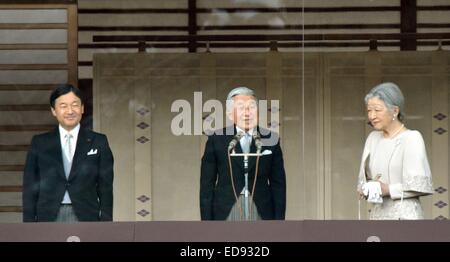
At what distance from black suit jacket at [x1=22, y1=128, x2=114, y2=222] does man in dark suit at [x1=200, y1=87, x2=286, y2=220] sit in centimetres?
65

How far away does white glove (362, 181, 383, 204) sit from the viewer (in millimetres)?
14656

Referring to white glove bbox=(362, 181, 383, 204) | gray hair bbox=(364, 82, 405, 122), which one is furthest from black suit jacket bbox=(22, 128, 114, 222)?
gray hair bbox=(364, 82, 405, 122)

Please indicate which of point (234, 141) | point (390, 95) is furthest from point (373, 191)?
point (234, 141)

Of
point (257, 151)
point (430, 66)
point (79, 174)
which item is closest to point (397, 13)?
point (430, 66)

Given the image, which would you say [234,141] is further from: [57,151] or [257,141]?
[57,151]

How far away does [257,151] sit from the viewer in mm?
14727

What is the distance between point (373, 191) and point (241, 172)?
0.88m

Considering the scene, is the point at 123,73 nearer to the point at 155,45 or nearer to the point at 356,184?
the point at 155,45

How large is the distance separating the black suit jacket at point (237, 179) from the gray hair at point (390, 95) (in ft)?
2.39

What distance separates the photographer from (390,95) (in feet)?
48.2

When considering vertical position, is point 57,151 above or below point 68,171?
above

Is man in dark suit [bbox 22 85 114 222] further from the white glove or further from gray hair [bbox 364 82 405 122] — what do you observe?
Answer: gray hair [bbox 364 82 405 122]
